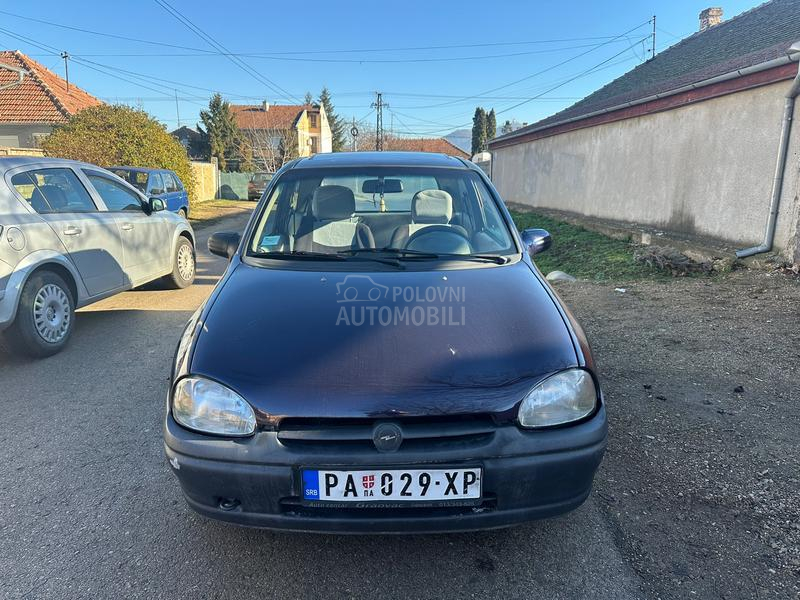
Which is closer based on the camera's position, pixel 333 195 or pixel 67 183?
pixel 333 195

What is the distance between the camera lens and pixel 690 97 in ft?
29.5

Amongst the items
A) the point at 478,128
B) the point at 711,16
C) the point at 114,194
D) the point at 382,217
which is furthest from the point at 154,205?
the point at 478,128

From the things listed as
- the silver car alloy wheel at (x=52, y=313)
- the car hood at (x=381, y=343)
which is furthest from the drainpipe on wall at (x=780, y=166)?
the silver car alloy wheel at (x=52, y=313)

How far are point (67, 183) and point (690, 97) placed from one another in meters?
9.46

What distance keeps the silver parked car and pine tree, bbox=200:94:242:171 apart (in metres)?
46.1

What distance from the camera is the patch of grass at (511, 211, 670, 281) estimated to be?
25.9 ft

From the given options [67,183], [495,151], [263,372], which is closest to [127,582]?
[263,372]

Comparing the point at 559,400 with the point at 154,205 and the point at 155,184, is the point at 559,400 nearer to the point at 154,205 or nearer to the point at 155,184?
the point at 154,205

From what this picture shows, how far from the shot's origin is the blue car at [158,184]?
40.7 feet

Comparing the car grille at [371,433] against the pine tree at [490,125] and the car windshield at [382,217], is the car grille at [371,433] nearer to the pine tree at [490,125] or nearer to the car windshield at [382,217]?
the car windshield at [382,217]

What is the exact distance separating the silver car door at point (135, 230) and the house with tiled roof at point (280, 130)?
36781mm

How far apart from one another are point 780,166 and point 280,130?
4456 centimetres

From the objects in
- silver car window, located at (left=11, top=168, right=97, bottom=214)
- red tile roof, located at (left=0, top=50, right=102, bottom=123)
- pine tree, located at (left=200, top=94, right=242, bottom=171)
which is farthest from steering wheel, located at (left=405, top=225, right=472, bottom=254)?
pine tree, located at (left=200, top=94, right=242, bottom=171)

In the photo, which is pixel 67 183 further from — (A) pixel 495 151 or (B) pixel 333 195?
(A) pixel 495 151
